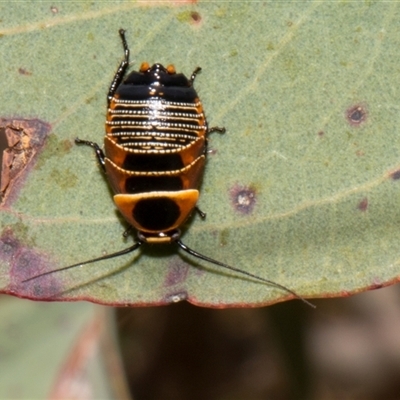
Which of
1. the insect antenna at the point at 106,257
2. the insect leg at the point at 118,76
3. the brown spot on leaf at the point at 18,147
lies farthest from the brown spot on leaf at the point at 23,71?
the insect antenna at the point at 106,257

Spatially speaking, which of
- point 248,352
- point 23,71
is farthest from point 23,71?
point 248,352

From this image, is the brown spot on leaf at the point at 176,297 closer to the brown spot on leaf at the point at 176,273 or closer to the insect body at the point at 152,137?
the brown spot on leaf at the point at 176,273

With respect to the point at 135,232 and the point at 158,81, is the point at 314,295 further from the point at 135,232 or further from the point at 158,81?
the point at 158,81

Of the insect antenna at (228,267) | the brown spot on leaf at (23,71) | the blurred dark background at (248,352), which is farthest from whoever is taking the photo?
the blurred dark background at (248,352)

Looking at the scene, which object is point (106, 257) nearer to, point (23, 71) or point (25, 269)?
point (25, 269)

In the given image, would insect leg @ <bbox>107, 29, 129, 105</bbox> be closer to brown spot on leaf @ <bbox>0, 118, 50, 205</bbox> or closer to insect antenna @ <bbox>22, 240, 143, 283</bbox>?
brown spot on leaf @ <bbox>0, 118, 50, 205</bbox>

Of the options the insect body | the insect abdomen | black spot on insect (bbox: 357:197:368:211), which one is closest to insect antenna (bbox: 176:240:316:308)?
the insect body
